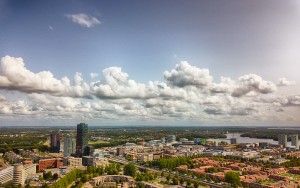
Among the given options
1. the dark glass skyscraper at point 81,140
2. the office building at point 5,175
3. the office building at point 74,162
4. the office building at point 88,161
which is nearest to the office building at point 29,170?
Answer: the office building at point 5,175

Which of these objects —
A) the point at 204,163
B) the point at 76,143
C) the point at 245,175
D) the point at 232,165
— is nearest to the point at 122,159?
the point at 76,143

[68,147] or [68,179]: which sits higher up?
[68,147]

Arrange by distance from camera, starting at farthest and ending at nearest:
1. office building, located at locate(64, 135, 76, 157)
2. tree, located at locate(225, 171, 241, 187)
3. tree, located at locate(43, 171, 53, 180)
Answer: office building, located at locate(64, 135, 76, 157) < tree, located at locate(43, 171, 53, 180) < tree, located at locate(225, 171, 241, 187)

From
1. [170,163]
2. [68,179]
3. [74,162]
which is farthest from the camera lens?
[170,163]

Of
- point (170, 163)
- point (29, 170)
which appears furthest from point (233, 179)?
point (29, 170)

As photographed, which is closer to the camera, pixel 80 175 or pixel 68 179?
pixel 68 179

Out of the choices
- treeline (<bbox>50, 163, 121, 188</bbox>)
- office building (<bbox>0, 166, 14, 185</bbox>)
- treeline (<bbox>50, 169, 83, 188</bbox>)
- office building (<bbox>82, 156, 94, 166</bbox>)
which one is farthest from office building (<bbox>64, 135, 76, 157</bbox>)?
treeline (<bbox>50, 169, 83, 188</bbox>)

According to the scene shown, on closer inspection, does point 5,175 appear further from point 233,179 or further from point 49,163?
point 233,179

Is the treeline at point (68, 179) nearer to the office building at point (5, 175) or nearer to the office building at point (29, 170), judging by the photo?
the office building at point (29, 170)

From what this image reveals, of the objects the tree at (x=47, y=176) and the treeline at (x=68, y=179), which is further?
the tree at (x=47, y=176)

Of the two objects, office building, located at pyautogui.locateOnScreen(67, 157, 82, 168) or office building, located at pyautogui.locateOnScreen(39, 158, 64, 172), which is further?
office building, located at pyautogui.locateOnScreen(67, 157, 82, 168)

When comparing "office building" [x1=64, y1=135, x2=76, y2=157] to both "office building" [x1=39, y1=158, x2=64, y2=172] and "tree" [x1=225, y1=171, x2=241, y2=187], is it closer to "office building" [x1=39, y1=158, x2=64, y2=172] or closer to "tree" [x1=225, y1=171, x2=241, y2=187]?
"office building" [x1=39, y1=158, x2=64, y2=172]
